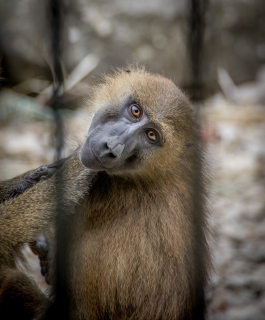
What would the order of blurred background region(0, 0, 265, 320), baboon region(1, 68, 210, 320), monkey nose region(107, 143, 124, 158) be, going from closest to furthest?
monkey nose region(107, 143, 124, 158) < baboon region(1, 68, 210, 320) < blurred background region(0, 0, 265, 320)

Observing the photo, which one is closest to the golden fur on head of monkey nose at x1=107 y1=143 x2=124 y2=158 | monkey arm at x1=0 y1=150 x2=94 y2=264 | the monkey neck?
the monkey neck

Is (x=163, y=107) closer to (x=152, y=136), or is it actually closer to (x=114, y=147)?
(x=152, y=136)

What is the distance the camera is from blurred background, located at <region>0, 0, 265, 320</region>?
21.3ft

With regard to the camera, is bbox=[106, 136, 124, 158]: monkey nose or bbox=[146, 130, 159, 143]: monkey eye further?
bbox=[146, 130, 159, 143]: monkey eye

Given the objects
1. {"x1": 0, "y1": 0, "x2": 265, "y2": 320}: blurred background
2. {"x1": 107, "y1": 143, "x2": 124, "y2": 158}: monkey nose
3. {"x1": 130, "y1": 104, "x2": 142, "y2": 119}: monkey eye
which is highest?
{"x1": 0, "y1": 0, "x2": 265, "y2": 320}: blurred background

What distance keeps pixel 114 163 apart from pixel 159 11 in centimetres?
572

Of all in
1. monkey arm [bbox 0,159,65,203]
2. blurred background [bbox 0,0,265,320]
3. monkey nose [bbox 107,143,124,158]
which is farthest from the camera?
blurred background [bbox 0,0,265,320]

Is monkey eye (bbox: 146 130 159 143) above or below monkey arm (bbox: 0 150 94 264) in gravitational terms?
above

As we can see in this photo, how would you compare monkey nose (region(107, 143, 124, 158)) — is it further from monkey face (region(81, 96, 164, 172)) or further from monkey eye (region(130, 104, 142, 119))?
monkey eye (region(130, 104, 142, 119))

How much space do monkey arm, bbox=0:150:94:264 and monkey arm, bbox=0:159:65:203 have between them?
14 cm

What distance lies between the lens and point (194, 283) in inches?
126

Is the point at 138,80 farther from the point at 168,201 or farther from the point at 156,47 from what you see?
the point at 156,47

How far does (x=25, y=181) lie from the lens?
3561 mm

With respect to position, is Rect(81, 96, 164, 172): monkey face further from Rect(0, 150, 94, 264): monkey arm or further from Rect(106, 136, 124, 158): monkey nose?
Rect(0, 150, 94, 264): monkey arm
